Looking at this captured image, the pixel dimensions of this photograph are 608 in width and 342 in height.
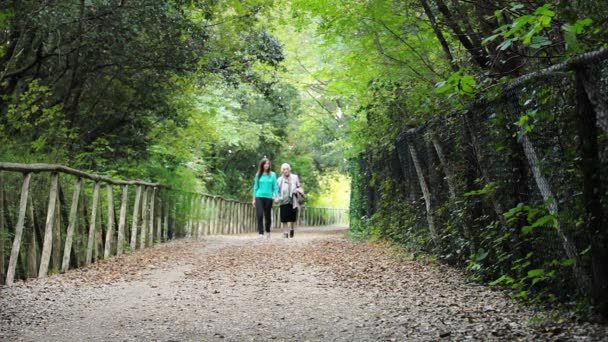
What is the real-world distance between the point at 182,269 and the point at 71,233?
158cm

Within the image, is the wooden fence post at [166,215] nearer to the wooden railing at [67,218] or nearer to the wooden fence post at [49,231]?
the wooden railing at [67,218]

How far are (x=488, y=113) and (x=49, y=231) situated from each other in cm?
548

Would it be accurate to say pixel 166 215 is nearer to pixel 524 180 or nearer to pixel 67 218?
pixel 67 218

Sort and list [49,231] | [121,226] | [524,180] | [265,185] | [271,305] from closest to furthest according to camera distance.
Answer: [524,180], [271,305], [49,231], [121,226], [265,185]

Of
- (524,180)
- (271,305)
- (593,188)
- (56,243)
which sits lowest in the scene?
(271,305)

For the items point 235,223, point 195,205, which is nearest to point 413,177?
point 195,205

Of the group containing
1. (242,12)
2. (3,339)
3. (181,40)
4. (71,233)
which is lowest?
(3,339)

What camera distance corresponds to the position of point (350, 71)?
8.79 meters

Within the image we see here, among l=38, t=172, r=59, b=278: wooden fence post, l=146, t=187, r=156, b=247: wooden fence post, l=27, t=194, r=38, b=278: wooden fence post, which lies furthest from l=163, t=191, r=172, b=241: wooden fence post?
l=27, t=194, r=38, b=278: wooden fence post

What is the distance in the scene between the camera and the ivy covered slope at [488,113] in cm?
428

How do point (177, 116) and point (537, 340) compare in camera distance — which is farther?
point (177, 116)

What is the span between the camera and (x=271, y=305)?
5.92 m

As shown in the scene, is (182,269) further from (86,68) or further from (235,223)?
(235,223)

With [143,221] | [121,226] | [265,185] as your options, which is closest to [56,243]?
[121,226]
